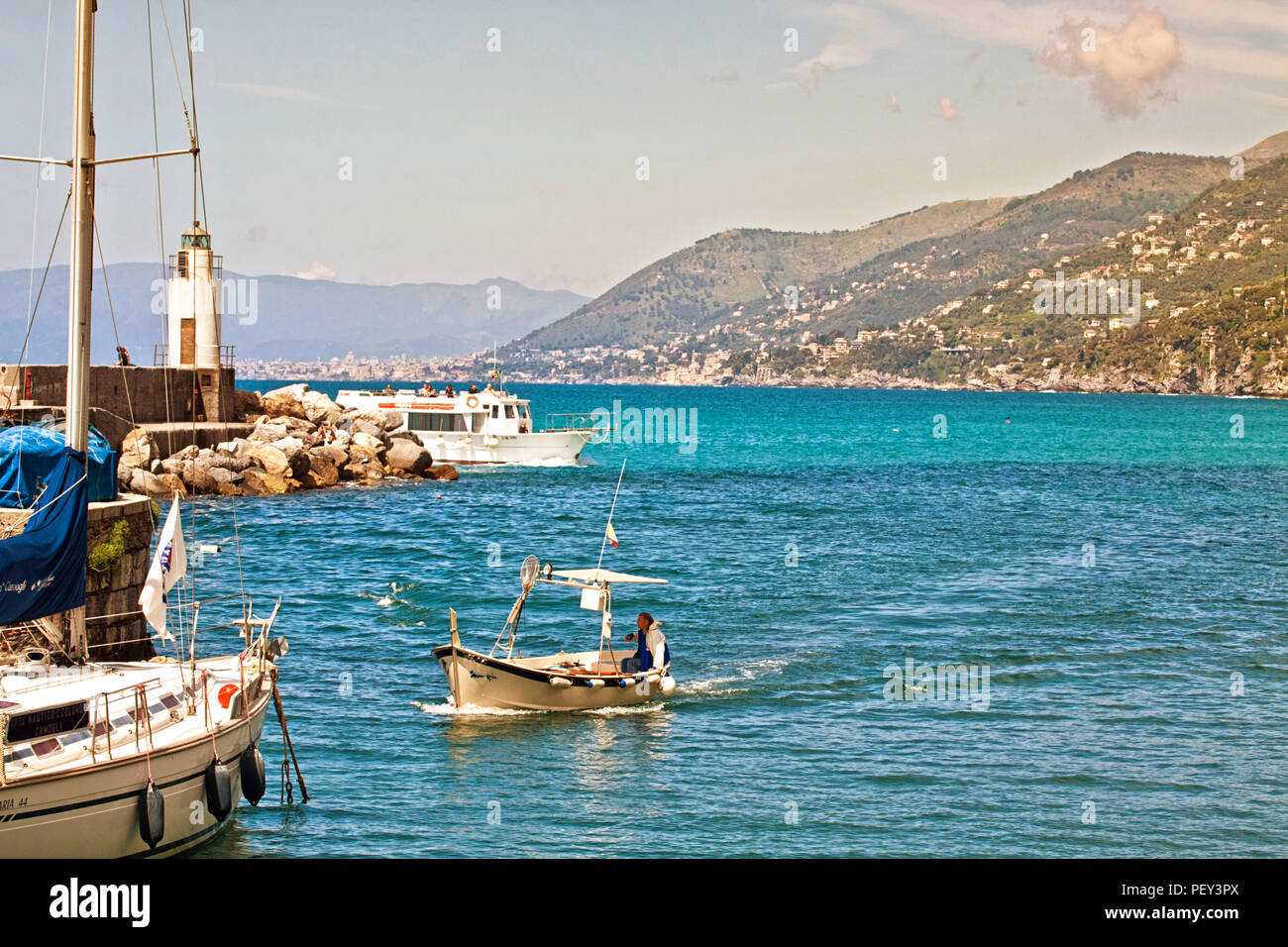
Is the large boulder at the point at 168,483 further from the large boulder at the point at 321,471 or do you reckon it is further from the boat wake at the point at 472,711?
the boat wake at the point at 472,711

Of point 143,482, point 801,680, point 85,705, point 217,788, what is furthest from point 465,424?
point 85,705

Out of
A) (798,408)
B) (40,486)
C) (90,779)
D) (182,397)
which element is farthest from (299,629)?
(798,408)

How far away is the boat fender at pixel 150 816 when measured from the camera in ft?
40.3

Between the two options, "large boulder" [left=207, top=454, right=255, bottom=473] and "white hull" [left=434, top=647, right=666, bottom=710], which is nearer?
"white hull" [left=434, top=647, right=666, bottom=710]

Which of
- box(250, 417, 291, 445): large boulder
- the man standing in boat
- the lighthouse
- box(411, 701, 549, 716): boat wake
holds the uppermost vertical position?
the lighthouse

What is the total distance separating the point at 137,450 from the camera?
43406 millimetres

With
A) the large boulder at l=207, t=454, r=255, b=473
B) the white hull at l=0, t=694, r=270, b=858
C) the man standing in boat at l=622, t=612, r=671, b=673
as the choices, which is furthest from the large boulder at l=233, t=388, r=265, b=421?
the white hull at l=0, t=694, r=270, b=858


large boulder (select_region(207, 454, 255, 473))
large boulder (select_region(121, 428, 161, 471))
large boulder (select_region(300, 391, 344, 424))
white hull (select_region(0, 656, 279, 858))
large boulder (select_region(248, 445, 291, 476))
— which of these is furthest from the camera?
large boulder (select_region(300, 391, 344, 424))

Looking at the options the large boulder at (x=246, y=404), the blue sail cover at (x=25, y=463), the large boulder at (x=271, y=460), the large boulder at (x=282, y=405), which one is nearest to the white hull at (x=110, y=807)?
the blue sail cover at (x=25, y=463)

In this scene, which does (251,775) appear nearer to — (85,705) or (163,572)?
(85,705)

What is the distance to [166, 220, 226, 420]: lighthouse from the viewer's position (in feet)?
178

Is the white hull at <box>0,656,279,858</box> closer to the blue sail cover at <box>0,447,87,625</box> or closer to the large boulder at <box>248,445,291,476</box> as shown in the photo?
the blue sail cover at <box>0,447,87,625</box>

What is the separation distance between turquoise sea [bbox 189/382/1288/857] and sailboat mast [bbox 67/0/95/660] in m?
5.60

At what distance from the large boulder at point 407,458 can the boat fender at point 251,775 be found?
4834cm
